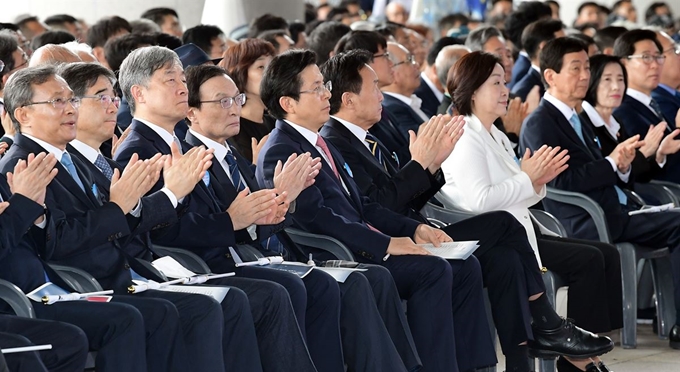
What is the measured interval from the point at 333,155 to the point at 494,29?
377 cm

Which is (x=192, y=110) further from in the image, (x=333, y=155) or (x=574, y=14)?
(x=574, y=14)

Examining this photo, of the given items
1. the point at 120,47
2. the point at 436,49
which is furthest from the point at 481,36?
the point at 120,47

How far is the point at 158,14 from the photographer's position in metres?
9.60

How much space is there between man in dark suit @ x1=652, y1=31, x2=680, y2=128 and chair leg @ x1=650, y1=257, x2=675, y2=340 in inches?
57.0

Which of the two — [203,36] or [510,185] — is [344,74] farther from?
[203,36]

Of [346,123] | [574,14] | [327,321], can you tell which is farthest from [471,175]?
[574,14]

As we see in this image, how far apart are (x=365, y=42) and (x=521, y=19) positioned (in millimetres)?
4847

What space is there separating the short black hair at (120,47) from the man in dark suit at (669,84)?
3.29 metres

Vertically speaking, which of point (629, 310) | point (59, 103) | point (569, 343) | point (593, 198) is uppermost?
point (59, 103)

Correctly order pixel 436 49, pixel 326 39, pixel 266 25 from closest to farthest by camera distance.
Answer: pixel 326 39 < pixel 436 49 < pixel 266 25

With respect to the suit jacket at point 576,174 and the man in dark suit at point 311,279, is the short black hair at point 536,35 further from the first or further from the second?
the man in dark suit at point 311,279

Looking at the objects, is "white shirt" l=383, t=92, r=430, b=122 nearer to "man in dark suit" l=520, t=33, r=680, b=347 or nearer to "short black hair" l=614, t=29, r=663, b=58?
"man in dark suit" l=520, t=33, r=680, b=347

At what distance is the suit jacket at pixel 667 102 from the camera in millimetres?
7918

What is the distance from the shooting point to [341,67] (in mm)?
5676
